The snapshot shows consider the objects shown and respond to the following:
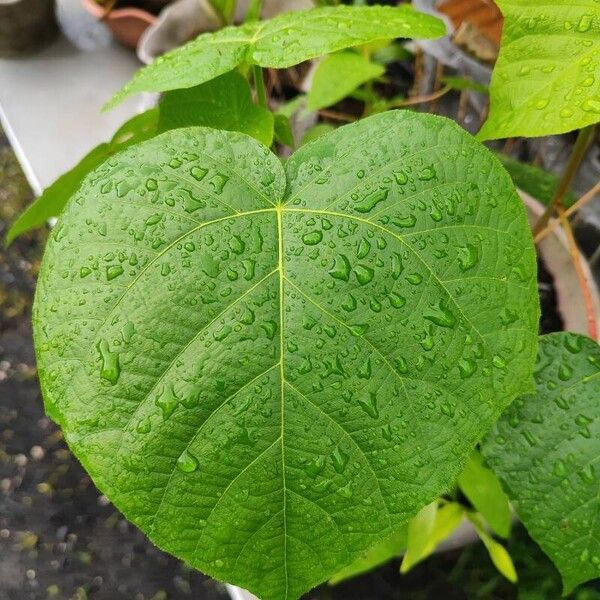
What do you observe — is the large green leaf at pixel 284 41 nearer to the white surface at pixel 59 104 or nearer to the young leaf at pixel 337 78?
the young leaf at pixel 337 78

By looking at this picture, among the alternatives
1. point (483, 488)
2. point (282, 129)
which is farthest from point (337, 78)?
point (483, 488)

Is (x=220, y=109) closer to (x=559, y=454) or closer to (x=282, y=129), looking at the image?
(x=282, y=129)

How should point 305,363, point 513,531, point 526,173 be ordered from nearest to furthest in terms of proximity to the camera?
point 305,363
point 526,173
point 513,531

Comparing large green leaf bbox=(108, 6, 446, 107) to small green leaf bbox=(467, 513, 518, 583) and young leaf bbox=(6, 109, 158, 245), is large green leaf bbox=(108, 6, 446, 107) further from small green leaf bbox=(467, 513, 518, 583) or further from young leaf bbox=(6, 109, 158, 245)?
small green leaf bbox=(467, 513, 518, 583)

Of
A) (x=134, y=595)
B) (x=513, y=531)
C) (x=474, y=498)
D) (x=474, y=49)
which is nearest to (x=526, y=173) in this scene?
(x=474, y=49)

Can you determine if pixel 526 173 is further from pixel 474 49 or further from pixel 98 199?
pixel 98 199

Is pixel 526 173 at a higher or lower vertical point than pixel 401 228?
lower

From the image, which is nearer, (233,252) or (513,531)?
(233,252)
